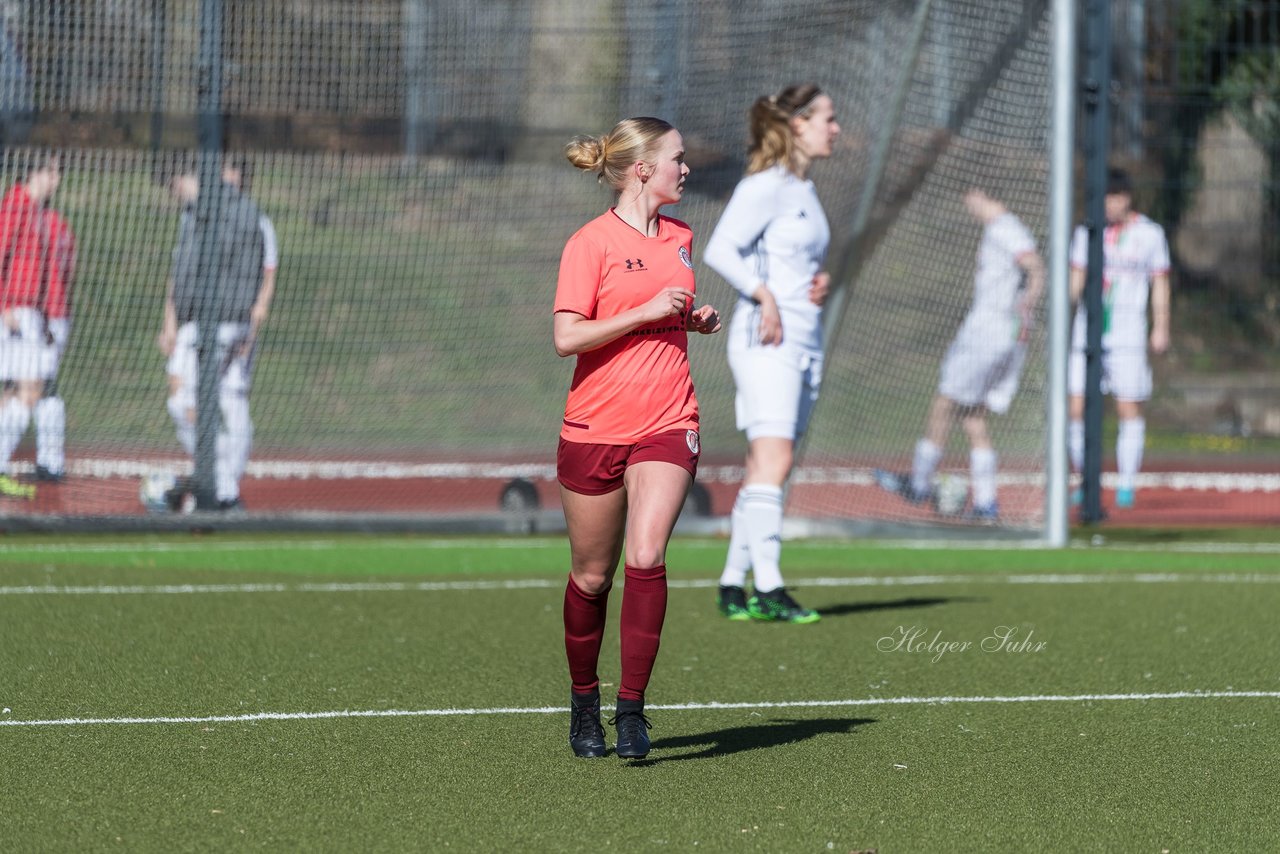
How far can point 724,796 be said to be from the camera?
15.3 ft

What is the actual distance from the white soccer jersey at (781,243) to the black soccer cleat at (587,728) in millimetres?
2956

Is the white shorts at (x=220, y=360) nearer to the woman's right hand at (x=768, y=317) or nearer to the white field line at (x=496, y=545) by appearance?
the white field line at (x=496, y=545)

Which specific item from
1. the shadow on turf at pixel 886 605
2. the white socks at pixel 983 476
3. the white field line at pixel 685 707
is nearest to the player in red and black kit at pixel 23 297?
the shadow on turf at pixel 886 605

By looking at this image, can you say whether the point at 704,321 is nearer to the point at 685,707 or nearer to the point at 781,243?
the point at 685,707

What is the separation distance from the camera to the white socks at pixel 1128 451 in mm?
13641

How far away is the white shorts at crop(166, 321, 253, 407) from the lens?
485 inches

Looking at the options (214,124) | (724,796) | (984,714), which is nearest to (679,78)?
(214,124)

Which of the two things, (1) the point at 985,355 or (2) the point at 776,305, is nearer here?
(2) the point at 776,305

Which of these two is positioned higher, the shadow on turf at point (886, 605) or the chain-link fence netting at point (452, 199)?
the chain-link fence netting at point (452, 199)

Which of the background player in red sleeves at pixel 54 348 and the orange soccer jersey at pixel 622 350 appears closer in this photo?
the orange soccer jersey at pixel 622 350

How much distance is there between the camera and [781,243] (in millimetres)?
7863

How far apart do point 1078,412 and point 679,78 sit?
3913 mm

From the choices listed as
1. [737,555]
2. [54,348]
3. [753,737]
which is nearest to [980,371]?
[737,555]

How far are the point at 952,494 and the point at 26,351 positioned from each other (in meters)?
6.16
